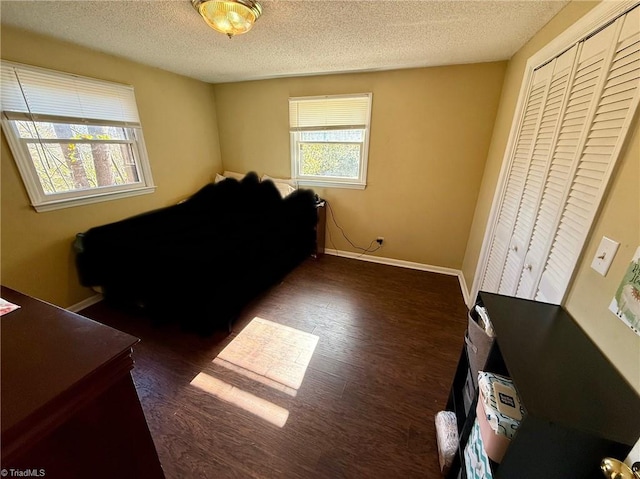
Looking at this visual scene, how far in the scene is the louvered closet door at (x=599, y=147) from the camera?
0.92 meters

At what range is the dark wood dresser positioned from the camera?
1.64 feet

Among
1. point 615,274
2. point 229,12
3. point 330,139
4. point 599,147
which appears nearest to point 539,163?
point 599,147

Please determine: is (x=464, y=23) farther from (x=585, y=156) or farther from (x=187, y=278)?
(x=187, y=278)

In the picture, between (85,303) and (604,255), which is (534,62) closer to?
(604,255)

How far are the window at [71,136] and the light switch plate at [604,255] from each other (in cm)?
347

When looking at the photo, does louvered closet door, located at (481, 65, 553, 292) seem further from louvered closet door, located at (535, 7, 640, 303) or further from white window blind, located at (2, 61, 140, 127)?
white window blind, located at (2, 61, 140, 127)

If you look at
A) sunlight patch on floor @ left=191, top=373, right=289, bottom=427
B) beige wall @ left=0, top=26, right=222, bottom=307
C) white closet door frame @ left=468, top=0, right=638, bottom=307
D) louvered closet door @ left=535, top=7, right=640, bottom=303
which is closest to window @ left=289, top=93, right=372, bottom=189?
beige wall @ left=0, top=26, right=222, bottom=307

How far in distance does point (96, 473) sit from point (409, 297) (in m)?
2.44

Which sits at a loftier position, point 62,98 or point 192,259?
point 62,98

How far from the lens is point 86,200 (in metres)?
2.29

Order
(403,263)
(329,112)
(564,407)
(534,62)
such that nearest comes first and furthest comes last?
1. (564,407)
2. (534,62)
3. (329,112)
4. (403,263)

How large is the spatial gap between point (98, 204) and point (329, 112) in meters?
2.60

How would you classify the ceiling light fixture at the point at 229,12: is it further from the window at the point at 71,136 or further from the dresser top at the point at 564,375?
the dresser top at the point at 564,375

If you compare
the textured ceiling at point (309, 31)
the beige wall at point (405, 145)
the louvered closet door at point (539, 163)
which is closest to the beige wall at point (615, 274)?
the louvered closet door at point (539, 163)
